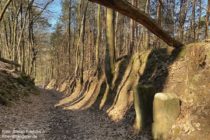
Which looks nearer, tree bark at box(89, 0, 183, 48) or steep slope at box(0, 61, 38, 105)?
tree bark at box(89, 0, 183, 48)

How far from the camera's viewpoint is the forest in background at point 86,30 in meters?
19.0

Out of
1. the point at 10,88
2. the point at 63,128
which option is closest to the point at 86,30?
the point at 10,88

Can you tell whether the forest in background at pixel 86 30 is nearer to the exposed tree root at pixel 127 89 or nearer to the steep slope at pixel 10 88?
the exposed tree root at pixel 127 89

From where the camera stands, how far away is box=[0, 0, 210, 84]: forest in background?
19.0m

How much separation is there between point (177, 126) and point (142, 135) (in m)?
1.25

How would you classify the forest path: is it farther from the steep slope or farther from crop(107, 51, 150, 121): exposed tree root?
the steep slope

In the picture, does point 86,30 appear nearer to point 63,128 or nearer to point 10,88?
point 10,88

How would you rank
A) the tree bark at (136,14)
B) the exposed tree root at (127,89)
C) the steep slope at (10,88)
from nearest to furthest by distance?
1. the tree bark at (136,14)
2. the exposed tree root at (127,89)
3. the steep slope at (10,88)

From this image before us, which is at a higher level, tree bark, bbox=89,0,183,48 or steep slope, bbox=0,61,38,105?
tree bark, bbox=89,0,183,48

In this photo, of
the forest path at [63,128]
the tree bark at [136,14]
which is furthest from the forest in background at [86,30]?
the forest path at [63,128]

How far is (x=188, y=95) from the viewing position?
285 inches

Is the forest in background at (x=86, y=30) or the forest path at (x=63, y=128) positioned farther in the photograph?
the forest in background at (x=86, y=30)

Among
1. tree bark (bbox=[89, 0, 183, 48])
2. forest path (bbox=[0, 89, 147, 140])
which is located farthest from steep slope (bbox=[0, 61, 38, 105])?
tree bark (bbox=[89, 0, 183, 48])

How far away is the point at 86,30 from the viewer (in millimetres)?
37188
